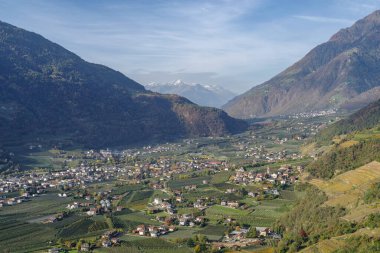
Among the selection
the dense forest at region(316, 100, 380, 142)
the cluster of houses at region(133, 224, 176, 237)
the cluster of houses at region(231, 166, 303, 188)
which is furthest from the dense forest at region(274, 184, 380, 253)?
the dense forest at region(316, 100, 380, 142)

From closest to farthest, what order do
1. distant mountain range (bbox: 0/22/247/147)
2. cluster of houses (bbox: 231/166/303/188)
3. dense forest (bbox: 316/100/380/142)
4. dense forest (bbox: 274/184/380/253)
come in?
dense forest (bbox: 274/184/380/253), cluster of houses (bbox: 231/166/303/188), dense forest (bbox: 316/100/380/142), distant mountain range (bbox: 0/22/247/147)

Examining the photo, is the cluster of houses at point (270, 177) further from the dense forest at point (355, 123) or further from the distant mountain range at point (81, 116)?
the distant mountain range at point (81, 116)

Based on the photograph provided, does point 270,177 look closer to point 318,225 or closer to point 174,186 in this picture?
point 174,186

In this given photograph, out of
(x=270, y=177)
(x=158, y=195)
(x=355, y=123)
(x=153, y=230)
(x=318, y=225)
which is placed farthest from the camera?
(x=355, y=123)

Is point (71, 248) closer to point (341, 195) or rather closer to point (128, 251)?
point (128, 251)

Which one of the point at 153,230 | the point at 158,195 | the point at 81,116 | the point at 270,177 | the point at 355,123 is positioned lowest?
the point at 153,230

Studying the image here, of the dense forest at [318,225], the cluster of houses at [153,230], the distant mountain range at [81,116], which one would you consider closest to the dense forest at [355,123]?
the dense forest at [318,225]

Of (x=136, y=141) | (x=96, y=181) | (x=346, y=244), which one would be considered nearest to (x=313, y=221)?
(x=346, y=244)

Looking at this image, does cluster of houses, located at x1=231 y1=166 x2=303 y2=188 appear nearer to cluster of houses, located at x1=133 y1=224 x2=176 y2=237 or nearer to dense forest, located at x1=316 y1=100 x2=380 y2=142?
cluster of houses, located at x1=133 y1=224 x2=176 y2=237

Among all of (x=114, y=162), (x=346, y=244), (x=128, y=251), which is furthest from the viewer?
(x=114, y=162)

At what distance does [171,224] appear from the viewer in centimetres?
5938

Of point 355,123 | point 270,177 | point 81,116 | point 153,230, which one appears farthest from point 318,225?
point 81,116

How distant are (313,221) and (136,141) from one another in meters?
118

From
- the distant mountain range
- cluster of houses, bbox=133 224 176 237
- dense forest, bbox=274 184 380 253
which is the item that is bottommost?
cluster of houses, bbox=133 224 176 237
